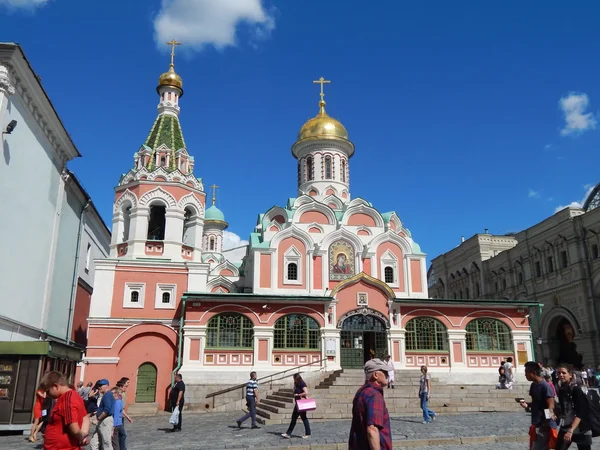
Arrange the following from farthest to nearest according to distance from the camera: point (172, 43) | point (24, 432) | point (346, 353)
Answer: point (172, 43) → point (346, 353) → point (24, 432)

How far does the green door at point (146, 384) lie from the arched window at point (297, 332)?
520cm

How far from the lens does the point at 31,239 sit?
17.5 meters

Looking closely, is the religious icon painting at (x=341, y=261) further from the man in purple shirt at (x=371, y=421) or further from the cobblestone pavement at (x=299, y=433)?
the man in purple shirt at (x=371, y=421)

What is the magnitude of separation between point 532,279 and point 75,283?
97.4ft

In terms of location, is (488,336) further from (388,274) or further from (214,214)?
(214,214)

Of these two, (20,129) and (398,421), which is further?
(20,129)

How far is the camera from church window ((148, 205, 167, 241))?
2475 centimetres

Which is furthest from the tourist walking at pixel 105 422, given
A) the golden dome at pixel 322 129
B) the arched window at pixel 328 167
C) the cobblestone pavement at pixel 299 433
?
the golden dome at pixel 322 129

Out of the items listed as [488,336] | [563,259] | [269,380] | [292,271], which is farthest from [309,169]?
[563,259]

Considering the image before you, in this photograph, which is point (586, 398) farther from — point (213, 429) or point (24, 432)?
point (24, 432)

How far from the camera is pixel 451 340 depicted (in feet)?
76.2

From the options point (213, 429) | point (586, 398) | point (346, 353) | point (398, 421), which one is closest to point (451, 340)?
point (346, 353)

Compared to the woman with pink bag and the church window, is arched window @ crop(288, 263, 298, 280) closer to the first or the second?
the church window

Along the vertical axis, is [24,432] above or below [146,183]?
below
